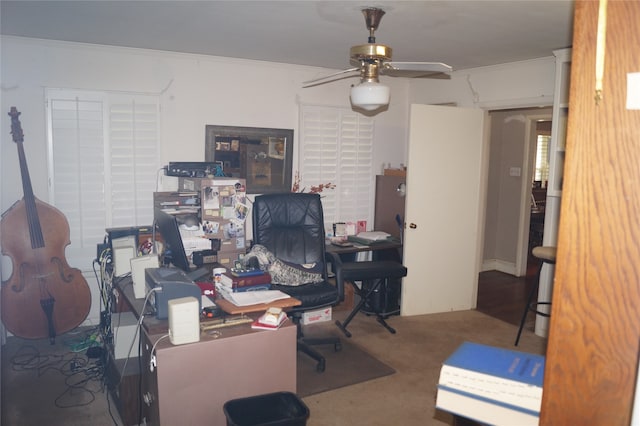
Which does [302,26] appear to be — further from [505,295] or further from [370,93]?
[505,295]

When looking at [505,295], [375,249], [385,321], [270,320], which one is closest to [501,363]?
[270,320]

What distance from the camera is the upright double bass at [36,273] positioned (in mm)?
3465

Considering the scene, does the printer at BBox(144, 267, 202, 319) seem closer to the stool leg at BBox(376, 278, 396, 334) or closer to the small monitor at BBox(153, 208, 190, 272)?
the small monitor at BBox(153, 208, 190, 272)

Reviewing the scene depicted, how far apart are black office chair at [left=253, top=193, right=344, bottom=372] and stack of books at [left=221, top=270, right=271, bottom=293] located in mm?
959

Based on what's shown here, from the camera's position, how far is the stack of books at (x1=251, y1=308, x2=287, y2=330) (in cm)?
226

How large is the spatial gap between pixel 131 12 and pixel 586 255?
301cm

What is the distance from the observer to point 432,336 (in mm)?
4160

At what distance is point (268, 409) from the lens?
Answer: 224 centimetres

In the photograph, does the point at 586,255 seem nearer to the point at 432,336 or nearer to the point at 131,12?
the point at 131,12

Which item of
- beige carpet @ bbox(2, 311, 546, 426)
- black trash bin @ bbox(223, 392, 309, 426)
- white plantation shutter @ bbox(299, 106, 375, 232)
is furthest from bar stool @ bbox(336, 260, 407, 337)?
black trash bin @ bbox(223, 392, 309, 426)

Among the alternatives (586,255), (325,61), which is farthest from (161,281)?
(325,61)

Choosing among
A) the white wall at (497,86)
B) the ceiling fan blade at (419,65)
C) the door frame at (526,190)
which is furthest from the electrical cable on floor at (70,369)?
the door frame at (526,190)

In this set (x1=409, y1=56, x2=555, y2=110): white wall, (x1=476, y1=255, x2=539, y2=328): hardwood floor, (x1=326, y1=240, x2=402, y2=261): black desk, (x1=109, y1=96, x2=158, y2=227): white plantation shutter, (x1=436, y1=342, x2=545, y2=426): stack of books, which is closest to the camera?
(x1=436, y1=342, x2=545, y2=426): stack of books

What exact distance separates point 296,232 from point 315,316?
3.42 ft
